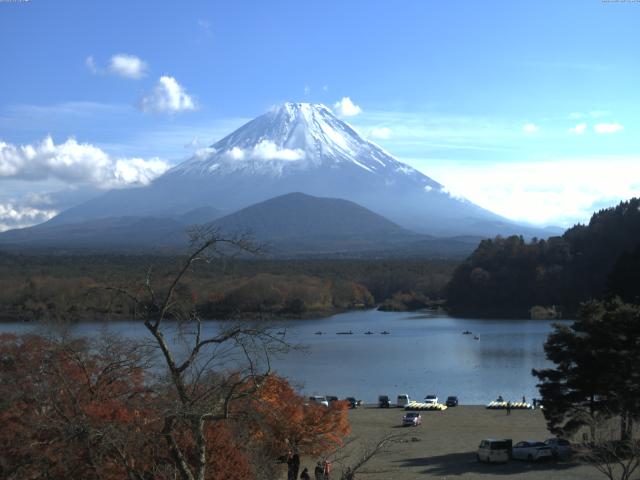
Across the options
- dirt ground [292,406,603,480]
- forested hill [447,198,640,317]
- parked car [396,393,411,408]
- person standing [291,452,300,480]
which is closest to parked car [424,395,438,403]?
parked car [396,393,411,408]

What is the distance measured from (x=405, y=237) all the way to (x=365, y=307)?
6461 cm

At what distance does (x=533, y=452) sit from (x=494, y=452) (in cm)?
48

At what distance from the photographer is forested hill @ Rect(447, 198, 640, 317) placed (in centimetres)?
3822

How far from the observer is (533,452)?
1012 cm

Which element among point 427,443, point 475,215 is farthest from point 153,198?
point 427,443

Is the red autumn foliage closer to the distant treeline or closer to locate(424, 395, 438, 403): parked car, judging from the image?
locate(424, 395, 438, 403): parked car

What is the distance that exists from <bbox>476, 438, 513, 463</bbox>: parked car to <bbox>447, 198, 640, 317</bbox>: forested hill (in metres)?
27.5

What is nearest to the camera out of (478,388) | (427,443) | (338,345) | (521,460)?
(521,460)

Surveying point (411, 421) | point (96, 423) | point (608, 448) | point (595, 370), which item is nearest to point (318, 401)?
point (411, 421)

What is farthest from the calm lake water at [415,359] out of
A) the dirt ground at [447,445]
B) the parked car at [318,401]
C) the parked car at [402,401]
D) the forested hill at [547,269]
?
the forested hill at [547,269]

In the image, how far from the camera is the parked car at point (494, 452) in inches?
399

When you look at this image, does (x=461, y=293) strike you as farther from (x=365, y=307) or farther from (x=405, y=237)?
(x=405, y=237)

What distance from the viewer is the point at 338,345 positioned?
Answer: 27469 mm

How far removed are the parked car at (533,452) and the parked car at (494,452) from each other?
0.48ft
